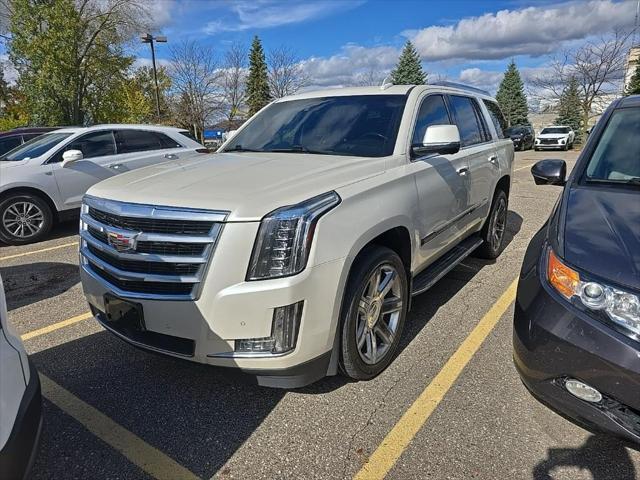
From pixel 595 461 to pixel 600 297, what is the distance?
873 mm

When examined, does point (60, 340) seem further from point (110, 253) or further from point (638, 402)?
point (638, 402)

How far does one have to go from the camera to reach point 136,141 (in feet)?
25.8

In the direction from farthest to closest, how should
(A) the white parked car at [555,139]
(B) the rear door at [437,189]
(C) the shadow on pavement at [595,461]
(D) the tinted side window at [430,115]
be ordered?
(A) the white parked car at [555,139] → (D) the tinted side window at [430,115] → (B) the rear door at [437,189] → (C) the shadow on pavement at [595,461]

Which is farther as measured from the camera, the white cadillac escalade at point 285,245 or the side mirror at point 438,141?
the side mirror at point 438,141

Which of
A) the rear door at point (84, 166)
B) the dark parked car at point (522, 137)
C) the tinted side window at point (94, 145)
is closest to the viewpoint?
the rear door at point (84, 166)

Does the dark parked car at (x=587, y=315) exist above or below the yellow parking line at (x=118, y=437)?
above

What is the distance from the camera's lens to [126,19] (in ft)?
87.2

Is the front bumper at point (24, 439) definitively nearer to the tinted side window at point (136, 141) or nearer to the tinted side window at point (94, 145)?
the tinted side window at point (94, 145)

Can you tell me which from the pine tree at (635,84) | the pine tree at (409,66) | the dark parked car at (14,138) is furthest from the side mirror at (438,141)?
the pine tree at (409,66)

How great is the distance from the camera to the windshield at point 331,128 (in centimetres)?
333

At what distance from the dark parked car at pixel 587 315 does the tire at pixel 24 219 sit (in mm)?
6930

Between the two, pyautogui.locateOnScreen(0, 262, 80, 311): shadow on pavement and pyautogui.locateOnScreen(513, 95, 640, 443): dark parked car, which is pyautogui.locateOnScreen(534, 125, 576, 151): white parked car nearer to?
pyautogui.locateOnScreen(513, 95, 640, 443): dark parked car

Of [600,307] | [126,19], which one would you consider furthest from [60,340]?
[126,19]

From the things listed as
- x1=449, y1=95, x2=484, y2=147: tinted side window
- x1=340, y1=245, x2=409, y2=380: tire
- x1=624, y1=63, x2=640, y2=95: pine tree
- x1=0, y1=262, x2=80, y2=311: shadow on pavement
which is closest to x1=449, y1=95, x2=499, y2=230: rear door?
x1=449, y1=95, x2=484, y2=147: tinted side window
